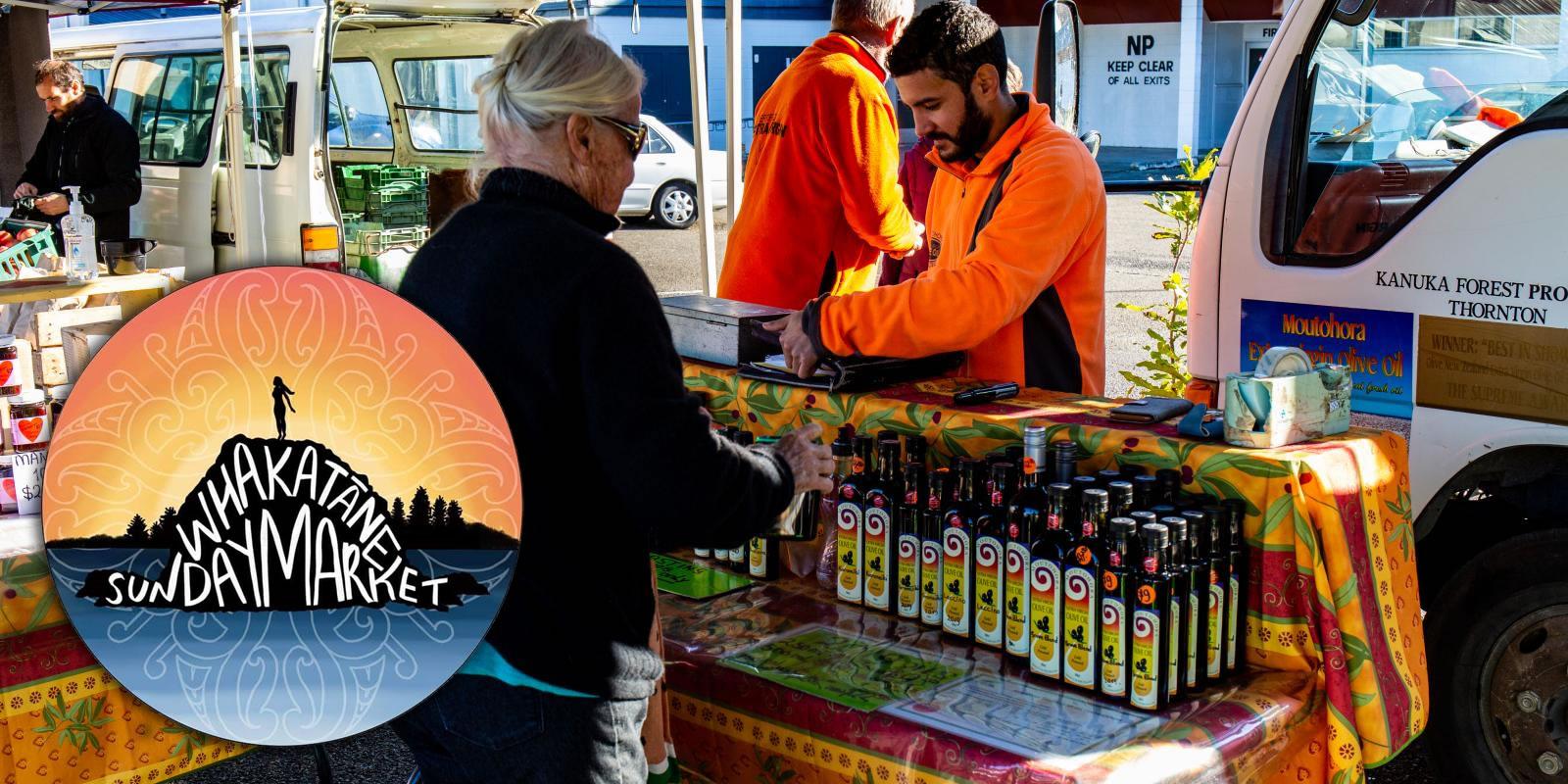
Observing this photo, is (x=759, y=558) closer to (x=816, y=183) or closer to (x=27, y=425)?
(x=816, y=183)

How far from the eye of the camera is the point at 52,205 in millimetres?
7031

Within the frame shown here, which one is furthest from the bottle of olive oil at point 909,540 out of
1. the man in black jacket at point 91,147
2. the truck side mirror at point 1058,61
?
the man in black jacket at point 91,147

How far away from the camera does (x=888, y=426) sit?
2789 mm

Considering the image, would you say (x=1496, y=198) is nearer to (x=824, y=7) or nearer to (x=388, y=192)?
(x=388, y=192)

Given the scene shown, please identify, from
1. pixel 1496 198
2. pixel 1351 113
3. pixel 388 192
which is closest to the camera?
pixel 1496 198

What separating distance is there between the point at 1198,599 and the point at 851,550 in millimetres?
731

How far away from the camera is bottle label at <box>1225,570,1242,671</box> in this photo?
7.66 ft

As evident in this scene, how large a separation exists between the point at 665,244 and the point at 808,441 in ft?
43.9

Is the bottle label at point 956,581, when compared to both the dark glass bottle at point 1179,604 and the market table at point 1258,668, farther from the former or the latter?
the dark glass bottle at point 1179,604

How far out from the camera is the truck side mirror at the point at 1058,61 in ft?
12.5

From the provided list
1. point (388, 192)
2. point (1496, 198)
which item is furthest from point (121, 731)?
point (388, 192)

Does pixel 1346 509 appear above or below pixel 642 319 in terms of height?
below

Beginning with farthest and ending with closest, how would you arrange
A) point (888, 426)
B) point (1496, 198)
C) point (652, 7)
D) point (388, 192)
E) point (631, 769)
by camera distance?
point (652, 7)
point (388, 192)
point (1496, 198)
point (888, 426)
point (631, 769)

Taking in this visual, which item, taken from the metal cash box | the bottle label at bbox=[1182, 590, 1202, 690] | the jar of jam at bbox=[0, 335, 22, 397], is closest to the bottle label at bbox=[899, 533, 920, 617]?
the bottle label at bbox=[1182, 590, 1202, 690]
